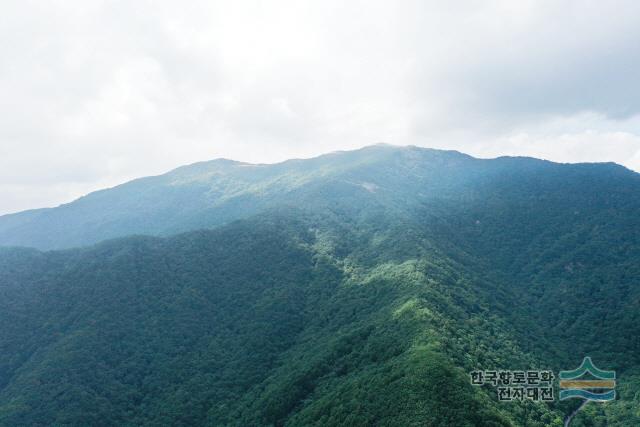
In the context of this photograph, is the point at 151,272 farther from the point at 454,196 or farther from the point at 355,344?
the point at 454,196

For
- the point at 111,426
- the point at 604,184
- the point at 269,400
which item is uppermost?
the point at 604,184

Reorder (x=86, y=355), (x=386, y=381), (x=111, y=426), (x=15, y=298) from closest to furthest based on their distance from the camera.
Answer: (x=386, y=381)
(x=111, y=426)
(x=86, y=355)
(x=15, y=298)

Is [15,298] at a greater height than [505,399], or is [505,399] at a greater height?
[15,298]

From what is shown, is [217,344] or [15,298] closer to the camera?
[217,344]

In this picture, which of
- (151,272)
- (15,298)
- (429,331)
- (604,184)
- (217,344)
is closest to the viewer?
(429,331)

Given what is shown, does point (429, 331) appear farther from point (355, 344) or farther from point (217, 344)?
point (217, 344)

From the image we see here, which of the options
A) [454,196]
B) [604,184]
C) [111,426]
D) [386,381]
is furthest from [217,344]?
[604,184]

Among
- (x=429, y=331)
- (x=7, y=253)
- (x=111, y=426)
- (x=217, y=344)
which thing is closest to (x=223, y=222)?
(x=7, y=253)
